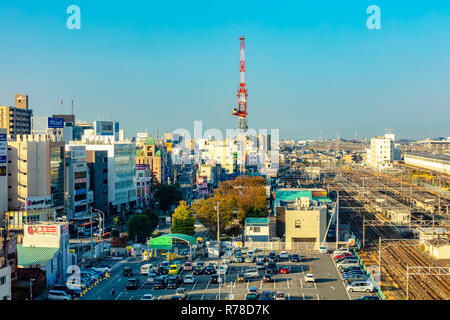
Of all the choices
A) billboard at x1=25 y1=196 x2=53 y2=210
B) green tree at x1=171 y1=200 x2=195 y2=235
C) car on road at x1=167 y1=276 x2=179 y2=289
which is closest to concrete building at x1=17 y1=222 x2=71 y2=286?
car on road at x1=167 y1=276 x2=179 y2=289

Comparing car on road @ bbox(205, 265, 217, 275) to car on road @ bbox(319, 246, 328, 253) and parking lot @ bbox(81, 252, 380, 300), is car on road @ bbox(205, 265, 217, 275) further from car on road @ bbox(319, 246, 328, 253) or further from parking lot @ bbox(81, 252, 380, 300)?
car on road @ bbox(319, 246, 328, 253)

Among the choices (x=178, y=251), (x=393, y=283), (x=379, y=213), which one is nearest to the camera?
(x=393, y=283)

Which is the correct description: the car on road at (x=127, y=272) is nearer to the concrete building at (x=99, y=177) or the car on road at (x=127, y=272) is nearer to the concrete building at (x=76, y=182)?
the concrete building at (x=76, y=182)

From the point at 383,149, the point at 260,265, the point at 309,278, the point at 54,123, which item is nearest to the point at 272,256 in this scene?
the point at 260,265

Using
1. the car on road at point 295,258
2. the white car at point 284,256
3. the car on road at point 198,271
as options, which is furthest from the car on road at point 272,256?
the car on road at point 198,271

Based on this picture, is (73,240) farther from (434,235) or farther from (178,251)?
(434,235)

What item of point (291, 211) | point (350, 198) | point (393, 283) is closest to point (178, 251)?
point (291, 211)
